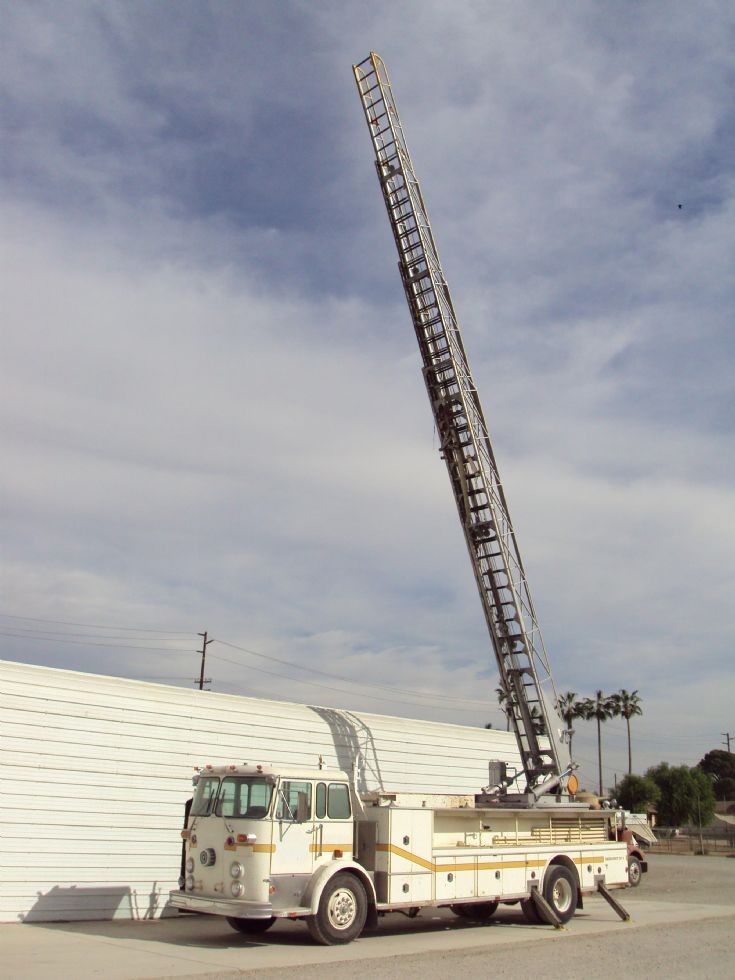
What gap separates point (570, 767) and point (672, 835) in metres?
55.9

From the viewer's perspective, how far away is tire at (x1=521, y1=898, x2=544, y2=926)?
1544cm

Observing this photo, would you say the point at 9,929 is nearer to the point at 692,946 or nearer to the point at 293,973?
the point at 293,973

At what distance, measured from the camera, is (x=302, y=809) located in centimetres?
1259

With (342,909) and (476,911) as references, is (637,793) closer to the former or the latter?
(476,911)

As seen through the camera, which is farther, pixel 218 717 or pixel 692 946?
pixel 218 717

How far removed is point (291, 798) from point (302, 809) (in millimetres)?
215

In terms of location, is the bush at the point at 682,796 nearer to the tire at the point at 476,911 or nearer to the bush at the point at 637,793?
the bush at the point at 637,793

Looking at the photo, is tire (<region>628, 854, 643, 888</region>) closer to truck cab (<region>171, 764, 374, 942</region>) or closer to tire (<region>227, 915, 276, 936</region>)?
tire (<region>227, 915, 276, 936</region>)

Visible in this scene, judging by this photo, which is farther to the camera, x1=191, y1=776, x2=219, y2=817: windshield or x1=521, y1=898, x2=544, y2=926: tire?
x1=521, y1=898, x2=544, y2=926: tire

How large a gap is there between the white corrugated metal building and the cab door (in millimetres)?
2467

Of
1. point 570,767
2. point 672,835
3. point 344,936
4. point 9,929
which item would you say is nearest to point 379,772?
point 570,767

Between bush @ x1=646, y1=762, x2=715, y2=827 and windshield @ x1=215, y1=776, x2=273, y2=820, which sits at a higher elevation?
bush @ x1=646, y1=762, x2=715, y2=827

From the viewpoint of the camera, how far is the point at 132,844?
1535 cm

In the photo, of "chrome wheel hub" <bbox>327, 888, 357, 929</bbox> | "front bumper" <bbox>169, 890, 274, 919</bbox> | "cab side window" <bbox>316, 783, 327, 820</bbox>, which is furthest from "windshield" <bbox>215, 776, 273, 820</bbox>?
"chrome wheel hub" <bbox>327, 888, 357, 929</bbox>
